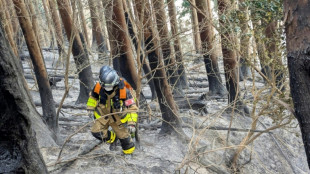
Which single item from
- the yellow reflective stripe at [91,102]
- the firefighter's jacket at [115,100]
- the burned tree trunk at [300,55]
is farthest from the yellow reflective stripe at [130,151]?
the burned tree trunk at [300,55]

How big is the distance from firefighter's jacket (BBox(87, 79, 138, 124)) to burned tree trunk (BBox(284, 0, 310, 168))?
10.7 ft

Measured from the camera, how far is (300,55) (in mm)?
2613

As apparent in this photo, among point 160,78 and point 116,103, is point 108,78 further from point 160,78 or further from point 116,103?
point 160,78

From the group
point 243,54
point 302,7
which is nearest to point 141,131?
point 243,54

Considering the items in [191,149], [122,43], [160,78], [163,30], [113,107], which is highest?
[163,30]

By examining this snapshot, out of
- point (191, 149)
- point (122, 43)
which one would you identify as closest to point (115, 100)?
point (191, 149)

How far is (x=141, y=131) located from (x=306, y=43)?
6.63 meters

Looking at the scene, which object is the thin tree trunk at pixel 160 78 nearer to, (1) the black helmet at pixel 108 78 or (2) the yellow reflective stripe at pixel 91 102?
(2) the yellow reflective stripe at pixel 91 102

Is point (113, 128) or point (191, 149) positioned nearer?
point (113, 128)

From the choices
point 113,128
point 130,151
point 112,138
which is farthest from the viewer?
point 112,138

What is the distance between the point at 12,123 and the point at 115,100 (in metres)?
3.10

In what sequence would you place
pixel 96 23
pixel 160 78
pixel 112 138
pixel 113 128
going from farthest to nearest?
pixel 96 23
pixel 160 78
pixel 112 138
pixel 113 128

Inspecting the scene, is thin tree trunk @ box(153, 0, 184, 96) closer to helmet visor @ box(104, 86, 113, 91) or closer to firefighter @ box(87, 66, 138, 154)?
firefighter @ box(87, 66, 138, 154)

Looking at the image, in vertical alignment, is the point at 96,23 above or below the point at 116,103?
above
